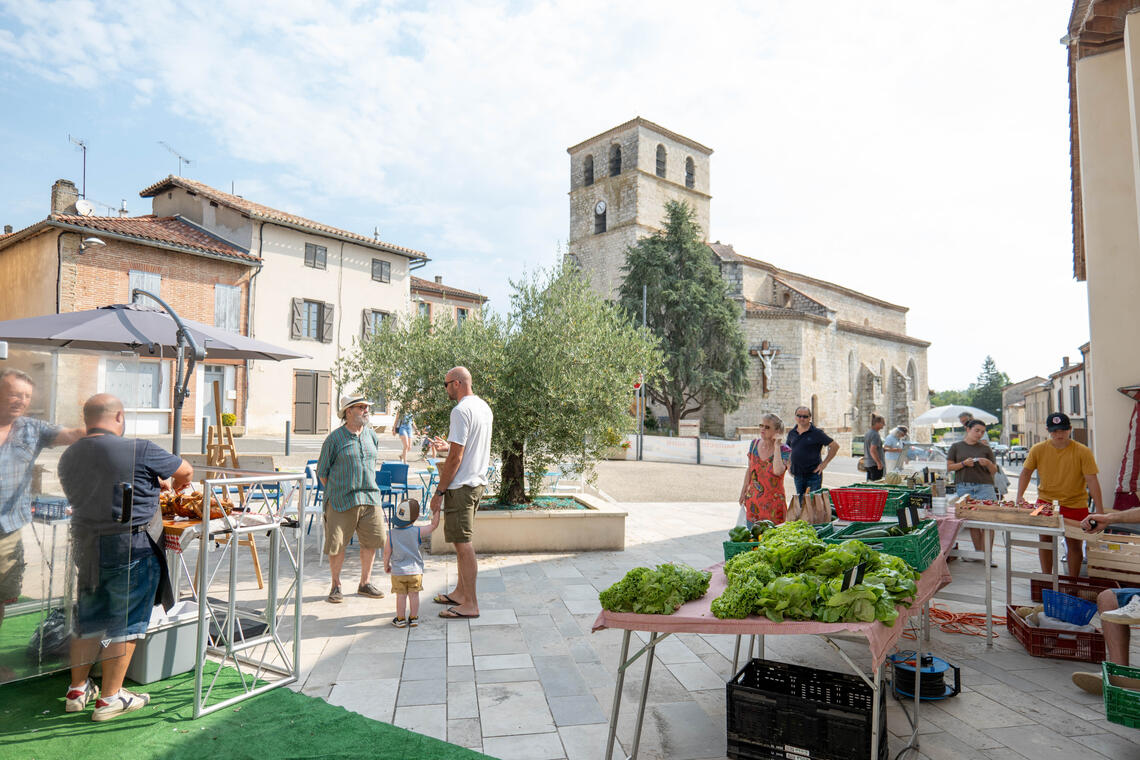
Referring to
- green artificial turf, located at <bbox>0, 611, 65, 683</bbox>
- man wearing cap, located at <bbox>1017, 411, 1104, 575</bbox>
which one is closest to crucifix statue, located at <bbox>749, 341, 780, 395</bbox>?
man wearing cap, located at <bbox>1017, 411, 1104, 575</bbox>

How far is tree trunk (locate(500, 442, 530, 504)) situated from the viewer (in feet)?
26.0

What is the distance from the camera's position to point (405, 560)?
4.67m

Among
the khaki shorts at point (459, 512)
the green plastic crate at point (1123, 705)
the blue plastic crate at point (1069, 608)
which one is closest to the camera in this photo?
the green plastic crate at point (1123, 705)

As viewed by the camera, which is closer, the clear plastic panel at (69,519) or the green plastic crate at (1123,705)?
the green plastic crate at (1123,705)

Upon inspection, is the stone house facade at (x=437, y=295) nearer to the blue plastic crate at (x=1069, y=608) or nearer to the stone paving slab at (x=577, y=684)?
the stone paving slab at (x=577, y=684)

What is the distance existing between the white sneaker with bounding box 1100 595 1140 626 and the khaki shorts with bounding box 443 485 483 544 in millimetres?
3852

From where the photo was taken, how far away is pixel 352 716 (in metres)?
3.28

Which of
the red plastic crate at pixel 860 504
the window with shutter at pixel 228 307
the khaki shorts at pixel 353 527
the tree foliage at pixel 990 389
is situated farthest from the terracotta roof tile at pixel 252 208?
the tree foliage at pixel 990 389

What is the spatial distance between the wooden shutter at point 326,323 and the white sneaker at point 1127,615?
23.5 metres

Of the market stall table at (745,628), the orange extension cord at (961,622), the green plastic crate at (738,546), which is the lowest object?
the orange extension cord at (961,622)

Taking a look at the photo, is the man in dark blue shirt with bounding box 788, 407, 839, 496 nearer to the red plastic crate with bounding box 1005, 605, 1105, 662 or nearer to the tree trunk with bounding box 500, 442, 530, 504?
the red plastic crate with bounding box 1005, 605, 1105, 662

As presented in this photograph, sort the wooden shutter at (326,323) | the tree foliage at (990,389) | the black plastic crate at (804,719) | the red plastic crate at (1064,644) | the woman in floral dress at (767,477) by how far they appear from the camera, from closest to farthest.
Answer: the black plastic crate at (804,719)
the red plastic crate at (1064,644)
the woman in floral dress at (767,477)
the wooden shutter at (326,323)
the tree foliage at (990,389)

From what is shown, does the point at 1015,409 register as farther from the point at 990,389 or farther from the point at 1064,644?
the point at 1064,644

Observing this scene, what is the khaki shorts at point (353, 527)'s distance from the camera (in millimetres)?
5336
